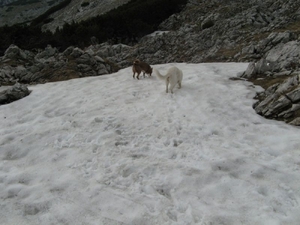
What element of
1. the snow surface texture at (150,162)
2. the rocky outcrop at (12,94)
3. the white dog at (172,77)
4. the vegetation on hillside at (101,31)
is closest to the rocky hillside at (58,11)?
the vegetation on hillside at (101,31)

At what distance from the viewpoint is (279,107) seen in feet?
25.9

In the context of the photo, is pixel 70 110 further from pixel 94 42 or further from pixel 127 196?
pixel 94 42

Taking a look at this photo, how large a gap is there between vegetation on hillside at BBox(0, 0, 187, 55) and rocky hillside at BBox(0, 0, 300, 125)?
11.0 ft

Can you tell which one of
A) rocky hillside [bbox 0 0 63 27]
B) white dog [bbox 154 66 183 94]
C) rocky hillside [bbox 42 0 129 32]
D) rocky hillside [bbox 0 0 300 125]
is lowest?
rocky hillside [bbox 0 0 300 125]

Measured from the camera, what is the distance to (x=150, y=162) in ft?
19.6

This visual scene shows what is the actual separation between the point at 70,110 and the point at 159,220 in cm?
627

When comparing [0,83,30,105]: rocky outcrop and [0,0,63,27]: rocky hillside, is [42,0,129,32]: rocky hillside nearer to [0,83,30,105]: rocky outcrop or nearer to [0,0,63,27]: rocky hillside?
[0,0,63,27]: rocky hillside

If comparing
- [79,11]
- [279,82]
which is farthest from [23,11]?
[279,82]

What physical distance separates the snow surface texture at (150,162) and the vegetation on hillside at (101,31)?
29926 mm

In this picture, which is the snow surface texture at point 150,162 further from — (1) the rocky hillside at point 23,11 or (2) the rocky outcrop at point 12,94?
(1) the rocky hillside at point 23,11

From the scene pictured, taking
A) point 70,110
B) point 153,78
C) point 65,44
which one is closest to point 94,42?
point 65,44

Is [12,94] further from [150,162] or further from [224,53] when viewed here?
[224,53]

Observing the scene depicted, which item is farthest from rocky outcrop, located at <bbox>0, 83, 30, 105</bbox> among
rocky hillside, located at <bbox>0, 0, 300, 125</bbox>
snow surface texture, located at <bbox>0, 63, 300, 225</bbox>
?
rocky hillside, located at <bbox>0, 0, 300, 125</bbox>

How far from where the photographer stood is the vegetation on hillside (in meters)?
36.4
